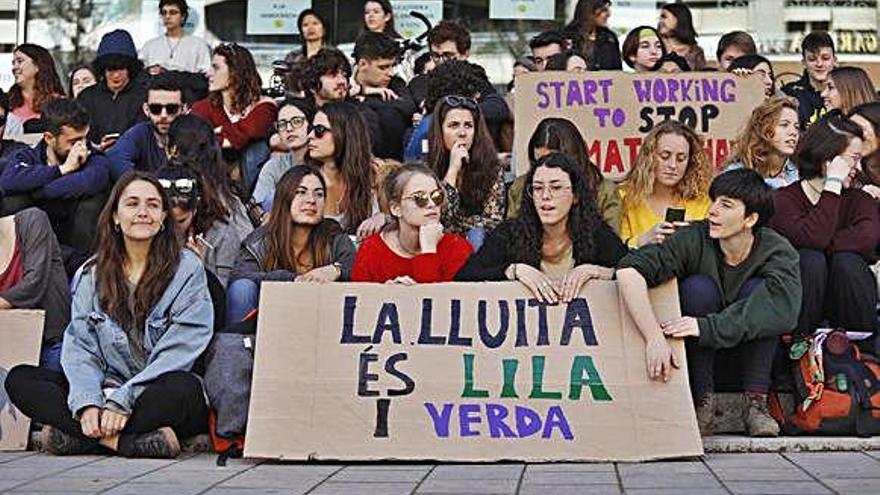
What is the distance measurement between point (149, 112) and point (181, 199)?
6.34ft

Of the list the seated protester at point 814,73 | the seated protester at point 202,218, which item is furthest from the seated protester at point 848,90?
the seated protester at point 202,218

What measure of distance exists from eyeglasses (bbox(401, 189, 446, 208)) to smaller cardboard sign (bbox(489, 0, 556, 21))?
22.9 ft

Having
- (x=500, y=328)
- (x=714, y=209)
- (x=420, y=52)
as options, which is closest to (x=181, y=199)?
(x=500, y=328)

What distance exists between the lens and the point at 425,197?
8.27m

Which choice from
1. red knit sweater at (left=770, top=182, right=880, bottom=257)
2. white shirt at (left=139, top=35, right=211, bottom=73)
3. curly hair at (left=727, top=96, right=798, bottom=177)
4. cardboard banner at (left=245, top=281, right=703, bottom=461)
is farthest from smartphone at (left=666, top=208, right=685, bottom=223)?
white shirt at (left=139, top=35, right=211, bottom=73)

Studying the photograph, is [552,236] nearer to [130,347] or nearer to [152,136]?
[130,347]

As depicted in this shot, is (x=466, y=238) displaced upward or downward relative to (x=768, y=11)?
downward

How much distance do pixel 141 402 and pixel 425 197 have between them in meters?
1.75

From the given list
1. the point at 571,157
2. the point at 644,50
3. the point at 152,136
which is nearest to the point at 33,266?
the point at 152,136

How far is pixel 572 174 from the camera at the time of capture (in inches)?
316

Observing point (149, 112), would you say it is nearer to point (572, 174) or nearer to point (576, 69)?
point (576, 69)

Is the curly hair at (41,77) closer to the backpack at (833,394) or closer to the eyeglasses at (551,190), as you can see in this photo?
the eyeglasses at (551,190)

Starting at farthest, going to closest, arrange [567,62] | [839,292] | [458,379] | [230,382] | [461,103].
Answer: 1. [567,62]
2. [461,103]
3. [839,292]
4. [230,382]
5. [458,379]

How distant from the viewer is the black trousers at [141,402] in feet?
25.1
